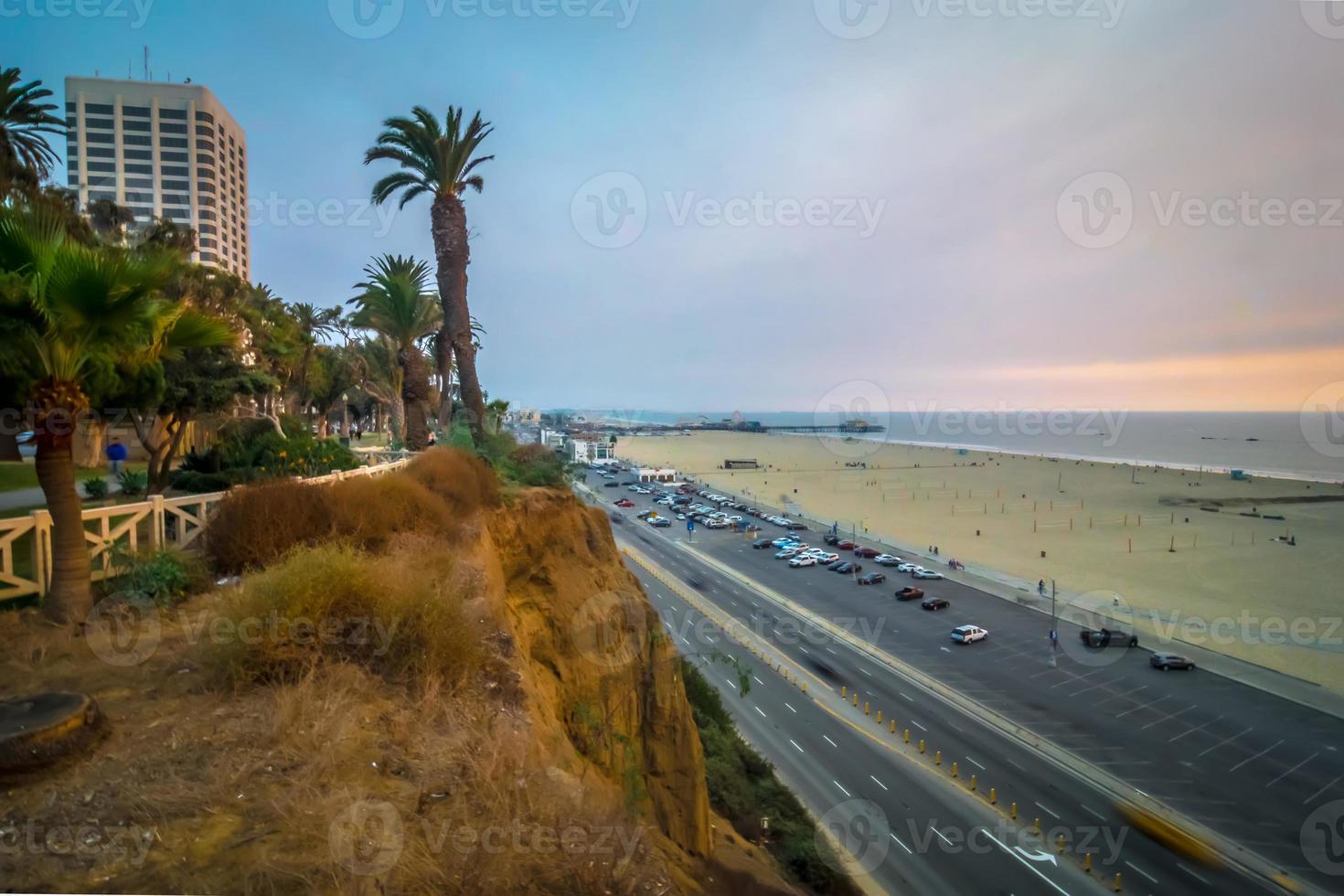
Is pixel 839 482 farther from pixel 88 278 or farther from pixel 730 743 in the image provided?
pixel 88 278

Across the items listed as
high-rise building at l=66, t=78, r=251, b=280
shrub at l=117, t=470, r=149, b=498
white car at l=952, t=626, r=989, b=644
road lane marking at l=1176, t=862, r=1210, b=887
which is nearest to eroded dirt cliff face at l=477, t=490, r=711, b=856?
shrub at l=117, t=470, r=149, b=498

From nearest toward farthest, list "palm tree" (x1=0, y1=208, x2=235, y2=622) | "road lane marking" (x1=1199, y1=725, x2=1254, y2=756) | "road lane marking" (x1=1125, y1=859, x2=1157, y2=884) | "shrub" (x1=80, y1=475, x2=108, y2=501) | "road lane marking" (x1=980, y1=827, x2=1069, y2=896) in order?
"palm tree" (x1=0, y1=208, x2=235, y2=622), "road lane marking" (x1=980, y1=827, x2=1069, y2=896), "road lane marking" (x1=1125, y1=859, x2=1157, y2=884), "shrub" (x1=80, y1=475, x2=108, y2=501), "road lane marking" (x1=1199, y1=725, x2=1254, y2=756)

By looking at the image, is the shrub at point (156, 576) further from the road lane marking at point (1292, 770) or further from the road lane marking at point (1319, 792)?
the road lane marking at point (1292, 770)

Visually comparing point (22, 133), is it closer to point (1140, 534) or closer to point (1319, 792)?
point (1319, 792)

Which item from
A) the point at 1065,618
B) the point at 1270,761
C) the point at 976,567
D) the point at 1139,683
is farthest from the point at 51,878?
the point at 976,567

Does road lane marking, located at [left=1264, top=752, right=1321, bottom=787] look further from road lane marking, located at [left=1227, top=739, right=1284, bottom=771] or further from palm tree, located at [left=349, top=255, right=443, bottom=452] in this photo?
palm tree, located at [left=349, top=255, right=443, bottom=452]

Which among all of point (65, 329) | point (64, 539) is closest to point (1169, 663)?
point (64, 539)

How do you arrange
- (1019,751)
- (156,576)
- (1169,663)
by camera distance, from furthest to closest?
(1169,663) → (1019,751) → (156,576)

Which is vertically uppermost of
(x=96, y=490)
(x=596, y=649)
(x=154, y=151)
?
(x=154, y=151)
